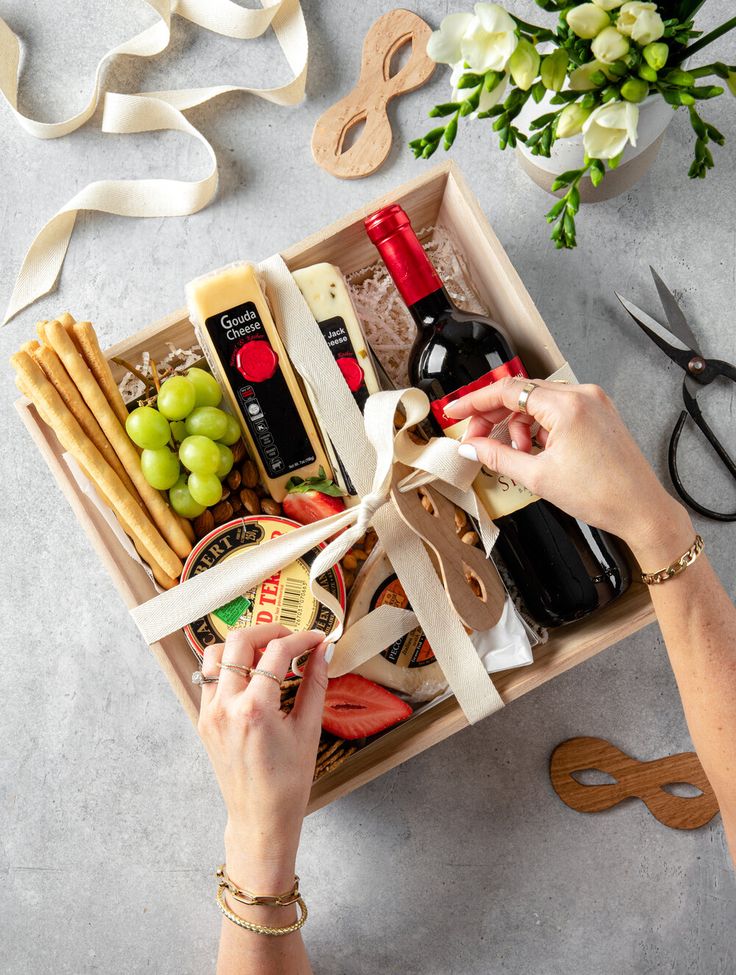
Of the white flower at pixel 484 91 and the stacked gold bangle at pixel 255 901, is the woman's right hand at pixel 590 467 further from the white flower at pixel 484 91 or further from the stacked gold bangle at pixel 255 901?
the stacked gold bangle at pixel 255 901

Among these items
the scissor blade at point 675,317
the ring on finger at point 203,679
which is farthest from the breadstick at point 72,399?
the scissor blade at point 675,317

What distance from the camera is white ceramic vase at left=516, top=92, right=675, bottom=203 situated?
116 centimetres

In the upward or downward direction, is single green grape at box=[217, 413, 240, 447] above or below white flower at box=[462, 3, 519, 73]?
below

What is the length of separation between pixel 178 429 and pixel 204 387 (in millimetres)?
78

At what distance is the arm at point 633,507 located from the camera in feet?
3.18

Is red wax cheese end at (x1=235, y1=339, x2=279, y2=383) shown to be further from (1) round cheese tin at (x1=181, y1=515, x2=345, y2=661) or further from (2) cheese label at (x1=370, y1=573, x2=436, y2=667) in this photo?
(2) cheese label at (x1=370, y1=573, x2=436, y2=667)

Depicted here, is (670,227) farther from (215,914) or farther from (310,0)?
(215,914)

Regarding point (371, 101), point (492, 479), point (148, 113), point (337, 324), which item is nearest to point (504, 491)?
point (492, 479)

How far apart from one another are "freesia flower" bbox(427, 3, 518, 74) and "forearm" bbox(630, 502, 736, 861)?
1.95 feet

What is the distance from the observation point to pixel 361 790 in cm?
141

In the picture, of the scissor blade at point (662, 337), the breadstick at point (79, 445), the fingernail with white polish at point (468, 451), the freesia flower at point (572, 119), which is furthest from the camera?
the scissor blade at point (662, 337)

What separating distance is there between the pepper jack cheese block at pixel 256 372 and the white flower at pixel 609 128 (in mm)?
526

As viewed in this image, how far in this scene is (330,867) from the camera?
4.61 feet

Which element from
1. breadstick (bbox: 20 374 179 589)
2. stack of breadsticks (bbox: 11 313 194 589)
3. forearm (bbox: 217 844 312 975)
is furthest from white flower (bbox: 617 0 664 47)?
forearm (bbox: 217 844 312 975)
